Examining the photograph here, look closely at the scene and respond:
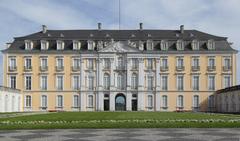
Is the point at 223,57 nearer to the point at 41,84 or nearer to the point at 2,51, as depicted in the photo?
the point at 41,84

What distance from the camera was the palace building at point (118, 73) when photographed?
6281 centimetres

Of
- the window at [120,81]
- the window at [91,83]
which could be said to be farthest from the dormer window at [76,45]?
the window at [120,81]

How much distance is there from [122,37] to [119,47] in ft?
6.72

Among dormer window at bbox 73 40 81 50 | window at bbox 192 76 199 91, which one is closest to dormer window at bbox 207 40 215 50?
window at bbox 192 76 199 91

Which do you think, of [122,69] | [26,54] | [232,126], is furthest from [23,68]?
[232,126]

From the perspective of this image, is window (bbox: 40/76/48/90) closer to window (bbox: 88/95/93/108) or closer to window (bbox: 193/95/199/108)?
window (bbox: 88/95/93/108)

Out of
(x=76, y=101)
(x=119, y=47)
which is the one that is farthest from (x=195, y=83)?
(x=76, y=101)

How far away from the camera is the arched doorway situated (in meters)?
63.4

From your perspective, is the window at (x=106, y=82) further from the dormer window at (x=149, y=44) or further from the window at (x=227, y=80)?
the window at (x=227, y=80)

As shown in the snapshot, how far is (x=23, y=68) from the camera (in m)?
63.0

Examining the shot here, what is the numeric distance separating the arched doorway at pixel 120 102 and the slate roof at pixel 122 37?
7.14 metres

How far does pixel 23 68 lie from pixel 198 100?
24211mm

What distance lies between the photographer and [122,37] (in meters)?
64.3

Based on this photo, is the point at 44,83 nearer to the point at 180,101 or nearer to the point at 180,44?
the point at 180,101
